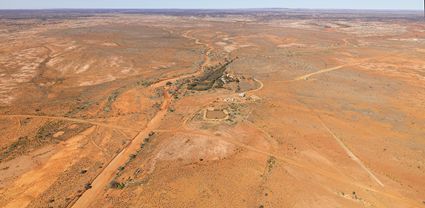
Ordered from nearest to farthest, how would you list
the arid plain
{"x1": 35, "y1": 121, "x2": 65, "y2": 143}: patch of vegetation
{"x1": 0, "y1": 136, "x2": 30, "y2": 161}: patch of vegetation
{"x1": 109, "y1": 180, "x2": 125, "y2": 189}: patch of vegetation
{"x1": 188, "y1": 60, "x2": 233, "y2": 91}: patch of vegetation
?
the arid plain < {"x1": 109, "y1": 180, "x2": 125, "y2": 189}: patch of vegetation < {"x1": 0, "y1": 136, "x2": 30, "y2": 161}: patch of vegetation < {"x1": 35, "y1": 121, "x2": 65, "y2": 143}: patch of vegetation < {"x1": 188, "y1": 60, "x2": 233, "y2": 91}: patch of vegetation

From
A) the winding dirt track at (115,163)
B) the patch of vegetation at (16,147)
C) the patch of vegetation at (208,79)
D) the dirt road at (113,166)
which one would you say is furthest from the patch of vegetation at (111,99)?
the patch of vegetation at (208,79)

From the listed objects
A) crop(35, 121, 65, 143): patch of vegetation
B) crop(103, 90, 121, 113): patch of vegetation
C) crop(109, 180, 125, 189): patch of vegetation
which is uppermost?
crop(103, 90, 121, 113): patch of vegetation

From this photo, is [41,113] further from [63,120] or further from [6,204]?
[6,204]

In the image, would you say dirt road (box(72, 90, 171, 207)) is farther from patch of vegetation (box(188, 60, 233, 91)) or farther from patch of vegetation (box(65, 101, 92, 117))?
patch of vegetation (box(188, 60, 233, 91))

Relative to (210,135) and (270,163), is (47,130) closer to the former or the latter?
(210,135)

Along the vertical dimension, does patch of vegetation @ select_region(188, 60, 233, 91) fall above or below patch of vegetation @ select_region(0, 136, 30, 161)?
above

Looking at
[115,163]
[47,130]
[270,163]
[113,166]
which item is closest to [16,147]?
[47,130]

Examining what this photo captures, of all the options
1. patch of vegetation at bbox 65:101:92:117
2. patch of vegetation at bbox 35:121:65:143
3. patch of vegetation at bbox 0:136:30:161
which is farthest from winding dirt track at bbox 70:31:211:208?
patch of vegetation at bbox 65:101:92:117

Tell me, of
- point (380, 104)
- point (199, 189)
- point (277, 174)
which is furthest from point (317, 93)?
point (199, 189)
